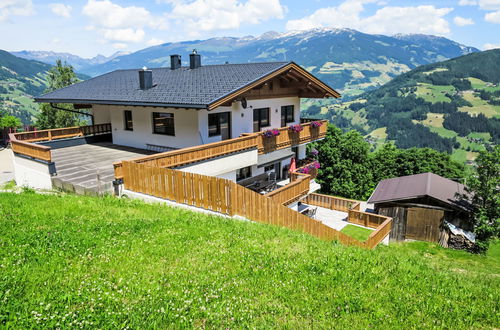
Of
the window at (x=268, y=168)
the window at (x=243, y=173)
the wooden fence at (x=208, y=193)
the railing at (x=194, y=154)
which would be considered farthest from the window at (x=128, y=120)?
the wooden fence at (x=208, y=193)

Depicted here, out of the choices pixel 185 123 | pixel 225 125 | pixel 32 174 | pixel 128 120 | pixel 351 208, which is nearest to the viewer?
pixel 32 174

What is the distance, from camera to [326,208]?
28547 millimetres

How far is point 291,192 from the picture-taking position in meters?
16.4

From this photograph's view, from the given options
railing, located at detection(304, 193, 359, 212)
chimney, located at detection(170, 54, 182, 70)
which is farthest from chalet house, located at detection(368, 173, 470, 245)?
chimney, located at detection(170, 54, 182, 70)

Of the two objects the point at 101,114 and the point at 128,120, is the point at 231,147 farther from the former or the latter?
the point at 101,114

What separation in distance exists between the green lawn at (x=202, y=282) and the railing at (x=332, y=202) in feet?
61.6

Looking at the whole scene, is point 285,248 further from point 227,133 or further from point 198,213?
point 227,133

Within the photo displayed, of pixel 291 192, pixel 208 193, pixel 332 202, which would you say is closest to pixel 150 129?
pixel 291 192

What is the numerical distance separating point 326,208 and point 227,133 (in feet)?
43.5

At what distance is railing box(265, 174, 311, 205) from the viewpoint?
15.3 meters

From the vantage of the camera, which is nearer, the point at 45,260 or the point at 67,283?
the point at 67,283

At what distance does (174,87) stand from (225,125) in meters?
3.50

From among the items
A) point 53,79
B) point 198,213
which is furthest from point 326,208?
point 53,79

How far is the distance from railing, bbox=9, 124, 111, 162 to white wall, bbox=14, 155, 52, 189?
366 millimetres
